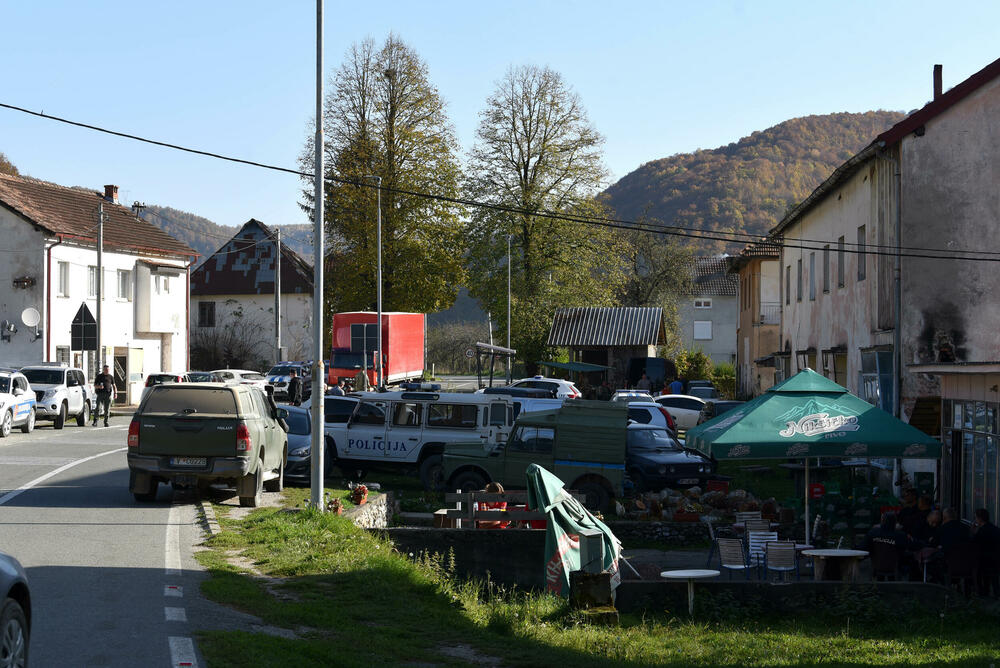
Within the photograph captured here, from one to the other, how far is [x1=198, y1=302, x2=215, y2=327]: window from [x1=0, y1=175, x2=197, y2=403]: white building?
55.0 ft

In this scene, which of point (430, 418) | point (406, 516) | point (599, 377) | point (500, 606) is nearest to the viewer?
point (500, 606)

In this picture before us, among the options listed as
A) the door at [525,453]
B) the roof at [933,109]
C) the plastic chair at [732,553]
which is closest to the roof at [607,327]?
the roof at [933,109]

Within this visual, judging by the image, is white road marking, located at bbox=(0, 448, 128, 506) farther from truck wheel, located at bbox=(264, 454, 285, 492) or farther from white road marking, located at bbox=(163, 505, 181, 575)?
truck wheel, located at bbox=(264, 454, 285, 492)

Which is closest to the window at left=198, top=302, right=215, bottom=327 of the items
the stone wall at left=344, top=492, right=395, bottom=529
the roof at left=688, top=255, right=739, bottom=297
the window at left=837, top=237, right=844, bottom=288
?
the roof at left=688, top=255, right=739, bottom=297

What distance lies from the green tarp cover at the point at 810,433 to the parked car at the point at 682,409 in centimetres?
2347

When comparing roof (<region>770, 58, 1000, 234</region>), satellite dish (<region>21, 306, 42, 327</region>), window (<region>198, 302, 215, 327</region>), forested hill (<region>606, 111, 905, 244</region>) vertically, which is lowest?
satellite dish (<region>21, 306, 42, 327</region>)

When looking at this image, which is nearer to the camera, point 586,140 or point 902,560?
point 902,560

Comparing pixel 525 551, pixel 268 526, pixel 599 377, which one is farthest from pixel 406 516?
pixel 599 377

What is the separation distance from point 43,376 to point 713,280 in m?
64.7

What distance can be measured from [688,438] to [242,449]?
6.66 m

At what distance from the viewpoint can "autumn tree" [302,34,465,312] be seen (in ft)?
189

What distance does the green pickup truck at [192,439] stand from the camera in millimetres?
16750

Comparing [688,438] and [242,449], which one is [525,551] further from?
[242,449]

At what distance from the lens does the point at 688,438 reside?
641 inches
